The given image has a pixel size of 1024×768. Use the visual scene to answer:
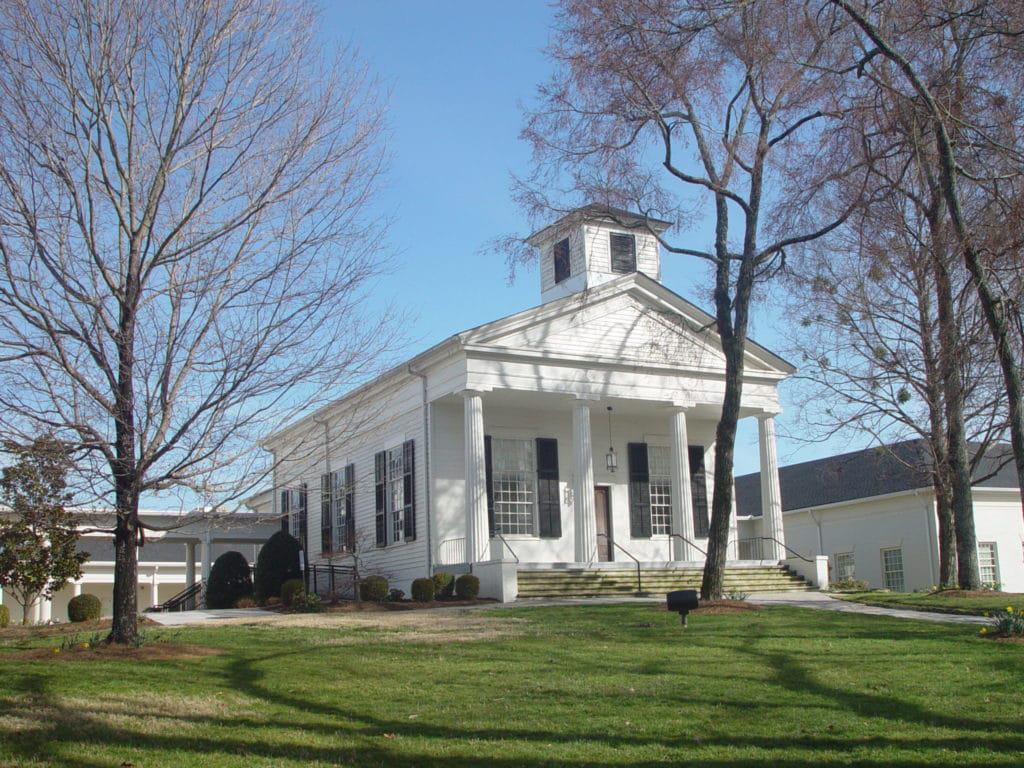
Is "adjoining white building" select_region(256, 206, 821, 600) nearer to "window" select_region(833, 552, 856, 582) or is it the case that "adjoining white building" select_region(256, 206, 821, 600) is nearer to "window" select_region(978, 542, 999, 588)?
"window" select_region(833, 552, 856, 582)

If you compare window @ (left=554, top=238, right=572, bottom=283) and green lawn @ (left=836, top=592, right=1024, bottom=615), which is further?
window @ (left=554, top=238, right=572, bottom=283)

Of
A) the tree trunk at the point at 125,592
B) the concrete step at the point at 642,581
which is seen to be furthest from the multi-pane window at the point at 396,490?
the tree trunk at the point at 125,592

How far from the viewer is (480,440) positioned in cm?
2497

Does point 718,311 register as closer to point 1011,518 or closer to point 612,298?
point 612,298

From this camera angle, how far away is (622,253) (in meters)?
30.0

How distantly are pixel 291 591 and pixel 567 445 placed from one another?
887cm

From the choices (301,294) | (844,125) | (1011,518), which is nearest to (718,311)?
(844,125)

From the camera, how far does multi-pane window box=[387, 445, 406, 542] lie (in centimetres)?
2755

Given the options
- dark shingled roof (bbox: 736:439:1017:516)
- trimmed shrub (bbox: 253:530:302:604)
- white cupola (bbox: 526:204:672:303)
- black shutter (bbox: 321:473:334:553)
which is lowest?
trimmed shrub (bbox: 253:530:302:604)

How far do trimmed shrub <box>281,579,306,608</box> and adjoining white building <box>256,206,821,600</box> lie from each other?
91.0 inches

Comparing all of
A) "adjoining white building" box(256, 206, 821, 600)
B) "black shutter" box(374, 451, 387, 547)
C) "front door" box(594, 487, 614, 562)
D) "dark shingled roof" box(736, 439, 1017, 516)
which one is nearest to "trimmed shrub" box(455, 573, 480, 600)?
"adjoining white building" box(256, 206, 821, 600)

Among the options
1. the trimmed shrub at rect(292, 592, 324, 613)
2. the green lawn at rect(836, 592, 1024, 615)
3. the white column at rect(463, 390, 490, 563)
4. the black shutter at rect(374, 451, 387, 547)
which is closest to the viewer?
the green lawn at rect(836, 592, 1024, 615)

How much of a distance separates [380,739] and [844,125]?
9916 millimetres

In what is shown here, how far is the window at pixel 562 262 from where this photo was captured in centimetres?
2982
